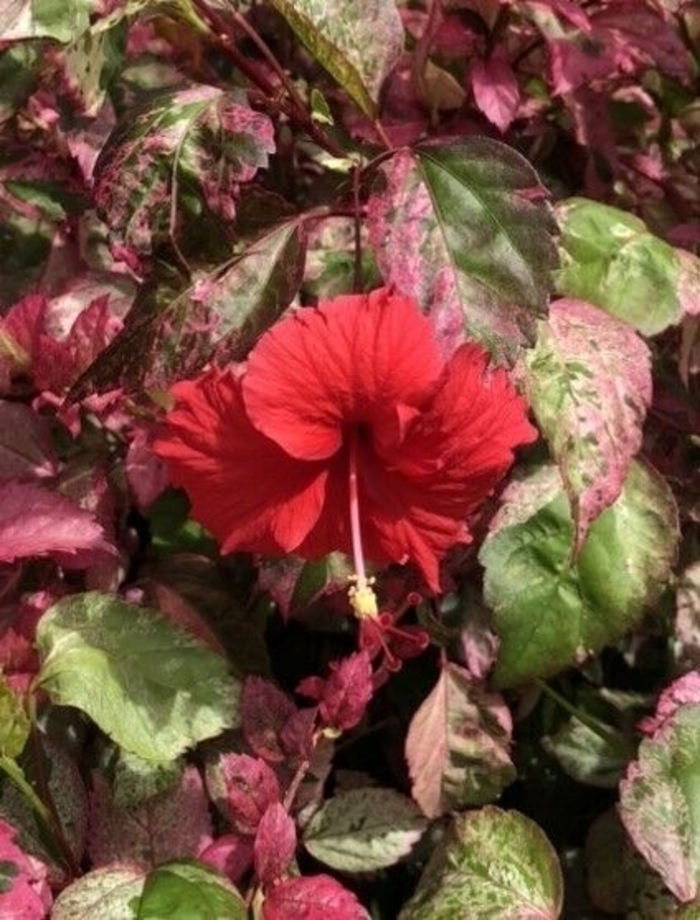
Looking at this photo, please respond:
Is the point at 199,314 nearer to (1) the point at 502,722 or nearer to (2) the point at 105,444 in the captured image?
(2) the point at 105,444

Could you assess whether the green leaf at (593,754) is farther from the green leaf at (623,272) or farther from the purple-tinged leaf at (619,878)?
the green leaf at (623,272)

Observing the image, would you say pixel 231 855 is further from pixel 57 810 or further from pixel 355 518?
pixel 355 518

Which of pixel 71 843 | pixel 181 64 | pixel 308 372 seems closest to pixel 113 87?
pixel 181 64

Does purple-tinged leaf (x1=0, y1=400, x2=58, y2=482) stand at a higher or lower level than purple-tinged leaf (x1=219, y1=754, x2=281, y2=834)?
higher

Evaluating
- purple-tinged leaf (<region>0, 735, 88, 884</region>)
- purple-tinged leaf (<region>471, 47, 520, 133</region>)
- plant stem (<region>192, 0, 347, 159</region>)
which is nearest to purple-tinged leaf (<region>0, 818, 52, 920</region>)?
purple-tinged leaf (<region>0, 735, 88, 884</region>)

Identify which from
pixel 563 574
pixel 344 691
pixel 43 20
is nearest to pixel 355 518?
pixel 344 691

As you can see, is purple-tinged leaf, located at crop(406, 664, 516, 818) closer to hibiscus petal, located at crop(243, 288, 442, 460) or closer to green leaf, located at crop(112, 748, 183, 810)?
green leaf, located at crop(112, 748, 183, 810)
